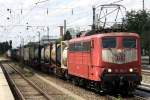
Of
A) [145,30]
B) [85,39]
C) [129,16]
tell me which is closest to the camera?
[85,39]

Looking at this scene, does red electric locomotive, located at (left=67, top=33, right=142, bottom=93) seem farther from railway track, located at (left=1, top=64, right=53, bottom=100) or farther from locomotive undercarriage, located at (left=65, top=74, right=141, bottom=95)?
railway track, located at (left=1, top=64, right=53, bottom=100)

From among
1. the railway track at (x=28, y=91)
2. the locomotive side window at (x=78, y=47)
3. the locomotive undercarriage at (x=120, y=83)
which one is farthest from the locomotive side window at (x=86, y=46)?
the railway track at (x=28, y=91)

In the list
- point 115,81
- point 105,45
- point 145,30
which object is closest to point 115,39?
point 105,45

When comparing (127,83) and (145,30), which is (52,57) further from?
(145,30)

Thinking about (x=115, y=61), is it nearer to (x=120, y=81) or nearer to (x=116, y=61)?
(x=116, y=61)

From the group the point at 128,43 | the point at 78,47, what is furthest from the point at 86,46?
the point at 128,43

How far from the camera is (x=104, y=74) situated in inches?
846

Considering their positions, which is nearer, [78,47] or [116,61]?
[116,61]

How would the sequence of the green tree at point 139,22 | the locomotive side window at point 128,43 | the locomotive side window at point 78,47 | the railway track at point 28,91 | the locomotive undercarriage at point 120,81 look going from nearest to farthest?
the locomotive undercarriage at point 120,81, the locomotive side window at point 128,43, the railway track at point 28,91, the locomotive side window at point 78,47, the green tree at point 139,22

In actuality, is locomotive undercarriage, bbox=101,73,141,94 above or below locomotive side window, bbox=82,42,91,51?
below

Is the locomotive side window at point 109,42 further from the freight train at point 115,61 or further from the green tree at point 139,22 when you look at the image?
the green tree at point 139,22

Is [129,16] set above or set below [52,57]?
above

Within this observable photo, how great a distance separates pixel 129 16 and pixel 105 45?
56.2 meters

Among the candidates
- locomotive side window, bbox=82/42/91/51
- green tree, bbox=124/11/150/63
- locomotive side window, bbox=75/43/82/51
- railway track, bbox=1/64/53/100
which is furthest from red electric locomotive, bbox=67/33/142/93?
green tree, bbox=124/11/150/63
